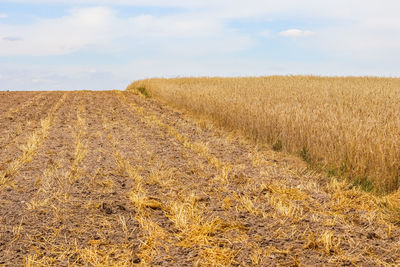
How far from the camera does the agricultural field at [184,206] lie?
4270 mm

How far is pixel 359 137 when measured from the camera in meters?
7.26

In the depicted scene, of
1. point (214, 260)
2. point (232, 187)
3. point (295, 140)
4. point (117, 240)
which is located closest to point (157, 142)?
point (295, 140)

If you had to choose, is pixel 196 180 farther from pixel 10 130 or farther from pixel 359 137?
pixel 10 130

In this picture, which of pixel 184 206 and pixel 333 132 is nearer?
pixel 184 206

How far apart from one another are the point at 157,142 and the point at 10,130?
476 cm

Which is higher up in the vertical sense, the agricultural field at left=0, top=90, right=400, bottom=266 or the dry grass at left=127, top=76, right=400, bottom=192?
the dry grass at left=127, top=76, right=400, bottom=192

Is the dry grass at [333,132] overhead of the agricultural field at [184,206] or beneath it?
overhead

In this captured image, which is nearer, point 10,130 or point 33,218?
point 33,218

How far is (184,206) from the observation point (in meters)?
5.50

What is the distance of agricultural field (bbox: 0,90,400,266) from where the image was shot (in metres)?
4.27

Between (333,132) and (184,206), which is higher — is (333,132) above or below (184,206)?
above

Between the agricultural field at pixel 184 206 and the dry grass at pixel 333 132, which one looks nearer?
the agricultural field at pixel 184 206

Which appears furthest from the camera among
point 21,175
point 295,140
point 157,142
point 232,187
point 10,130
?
point 10,130

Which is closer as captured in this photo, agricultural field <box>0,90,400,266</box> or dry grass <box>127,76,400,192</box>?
agricultural field <box>0,90,400,266</box>
